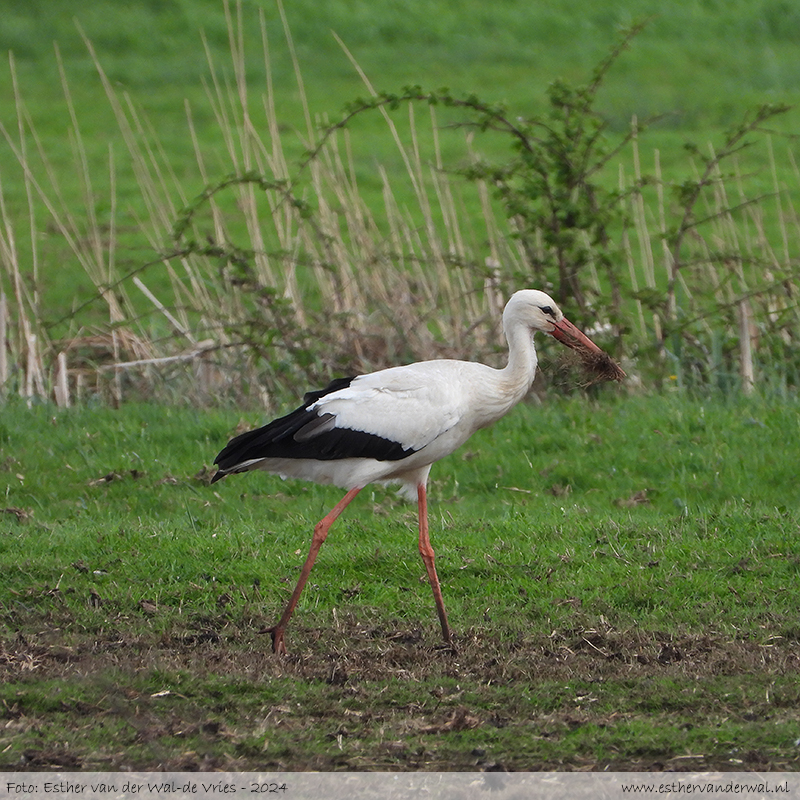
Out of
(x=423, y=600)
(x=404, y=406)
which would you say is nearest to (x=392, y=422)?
(x=404, y=406)

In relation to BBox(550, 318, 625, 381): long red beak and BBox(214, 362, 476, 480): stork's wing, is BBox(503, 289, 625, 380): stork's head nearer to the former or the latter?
BBox(550, 318, 625, 381): long red beak

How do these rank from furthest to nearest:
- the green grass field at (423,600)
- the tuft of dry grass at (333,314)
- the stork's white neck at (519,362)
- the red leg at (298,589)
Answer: the tuft of dry grass at (333,314), the stork's white neck at (519,362), the red leg at (298,589), the green grass field at (423,600)

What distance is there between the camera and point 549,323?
235 inches

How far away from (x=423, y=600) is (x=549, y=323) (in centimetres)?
139

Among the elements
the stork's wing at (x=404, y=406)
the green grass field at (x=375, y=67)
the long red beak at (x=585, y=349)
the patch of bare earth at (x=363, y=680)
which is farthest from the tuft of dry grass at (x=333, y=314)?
the green grass field at (x=375, y=67)

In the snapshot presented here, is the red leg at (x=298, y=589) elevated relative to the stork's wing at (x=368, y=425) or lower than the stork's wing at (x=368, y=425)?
lower

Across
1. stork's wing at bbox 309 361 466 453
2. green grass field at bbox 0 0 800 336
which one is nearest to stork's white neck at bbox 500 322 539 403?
stork's wing at bbox 309 361 466 453

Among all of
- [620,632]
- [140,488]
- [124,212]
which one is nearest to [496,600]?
[620,632]

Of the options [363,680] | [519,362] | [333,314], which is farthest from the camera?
[333,314]

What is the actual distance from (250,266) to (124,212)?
7391mm

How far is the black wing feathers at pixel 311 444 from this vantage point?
5.71m

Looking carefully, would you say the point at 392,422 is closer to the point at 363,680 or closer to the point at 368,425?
the point at 368,425

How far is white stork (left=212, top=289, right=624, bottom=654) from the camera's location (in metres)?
5.69

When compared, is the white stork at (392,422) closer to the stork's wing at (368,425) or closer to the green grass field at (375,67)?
the stork's wing at (368,425)
